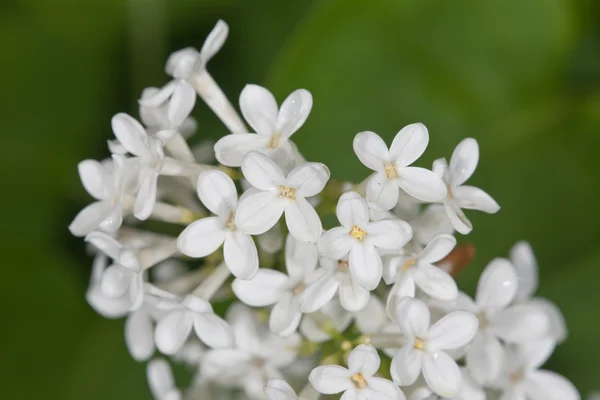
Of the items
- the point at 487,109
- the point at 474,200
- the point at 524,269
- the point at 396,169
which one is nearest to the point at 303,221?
the point at 396,169

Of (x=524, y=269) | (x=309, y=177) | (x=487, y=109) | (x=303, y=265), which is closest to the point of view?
(x=309, y=177)

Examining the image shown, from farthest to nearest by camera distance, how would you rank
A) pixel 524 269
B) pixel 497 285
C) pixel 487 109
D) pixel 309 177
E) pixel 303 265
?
pixel 487 109 < pixel 524 269 < pixel 497 285 < pixel 303 265 < pixel 309 177

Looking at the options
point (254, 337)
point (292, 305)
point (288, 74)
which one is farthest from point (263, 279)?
point (288, 74)

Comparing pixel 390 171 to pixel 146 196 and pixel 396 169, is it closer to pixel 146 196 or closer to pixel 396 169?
pixel 396 169

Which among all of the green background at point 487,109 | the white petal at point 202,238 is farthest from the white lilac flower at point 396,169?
the green background at point 487,109

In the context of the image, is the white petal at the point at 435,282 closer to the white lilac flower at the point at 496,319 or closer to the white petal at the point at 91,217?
the white lilac flower at the point at 496,319

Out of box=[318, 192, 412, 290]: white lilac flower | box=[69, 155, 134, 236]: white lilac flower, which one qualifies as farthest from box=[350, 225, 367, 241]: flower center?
box=[69, 155, 134, 236]: white lilac flower
